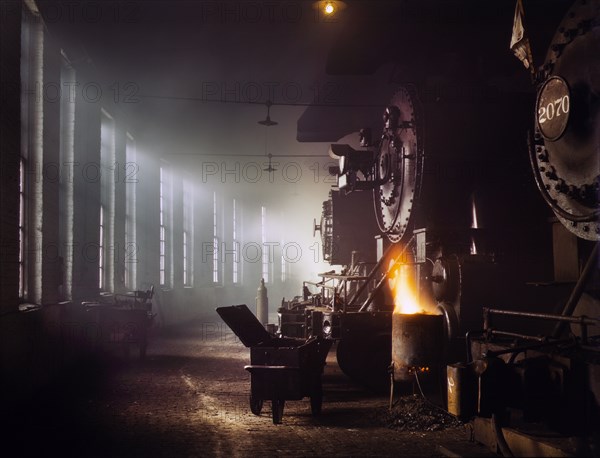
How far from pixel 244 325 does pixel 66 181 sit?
5.93 meters

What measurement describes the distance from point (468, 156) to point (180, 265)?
16.9 metres

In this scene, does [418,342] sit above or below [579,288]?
below

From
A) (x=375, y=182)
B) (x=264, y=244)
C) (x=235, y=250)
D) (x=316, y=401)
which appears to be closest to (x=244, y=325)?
(x=316, y=401)

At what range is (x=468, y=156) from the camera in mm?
6918

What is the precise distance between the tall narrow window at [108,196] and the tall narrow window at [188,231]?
26.4ft

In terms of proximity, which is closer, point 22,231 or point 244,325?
point 244,325

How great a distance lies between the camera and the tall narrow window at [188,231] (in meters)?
23.8

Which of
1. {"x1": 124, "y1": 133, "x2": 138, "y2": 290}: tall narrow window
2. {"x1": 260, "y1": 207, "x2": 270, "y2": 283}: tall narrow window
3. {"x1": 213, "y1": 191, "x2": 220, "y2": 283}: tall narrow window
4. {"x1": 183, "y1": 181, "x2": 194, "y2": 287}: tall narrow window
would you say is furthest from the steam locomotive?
{"x1": 260, "y1": 207, "x2": 270, "y2": 283}: tall narrow window

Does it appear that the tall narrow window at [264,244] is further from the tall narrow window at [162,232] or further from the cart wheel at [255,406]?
the cart wheel at [255,406]

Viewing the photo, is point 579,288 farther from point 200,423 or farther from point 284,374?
point 200,423

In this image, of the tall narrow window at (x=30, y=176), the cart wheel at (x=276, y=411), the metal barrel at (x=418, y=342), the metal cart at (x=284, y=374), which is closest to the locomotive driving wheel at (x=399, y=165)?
the metal barrel at (x=418, y=342)

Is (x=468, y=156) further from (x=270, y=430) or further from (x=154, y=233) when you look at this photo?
(x=154, y=233)

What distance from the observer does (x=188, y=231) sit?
24.2 meters

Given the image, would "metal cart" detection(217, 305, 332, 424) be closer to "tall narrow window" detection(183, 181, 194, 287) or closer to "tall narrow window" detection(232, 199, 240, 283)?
"tall narrow window" detection(183, 181, 194, 287)
